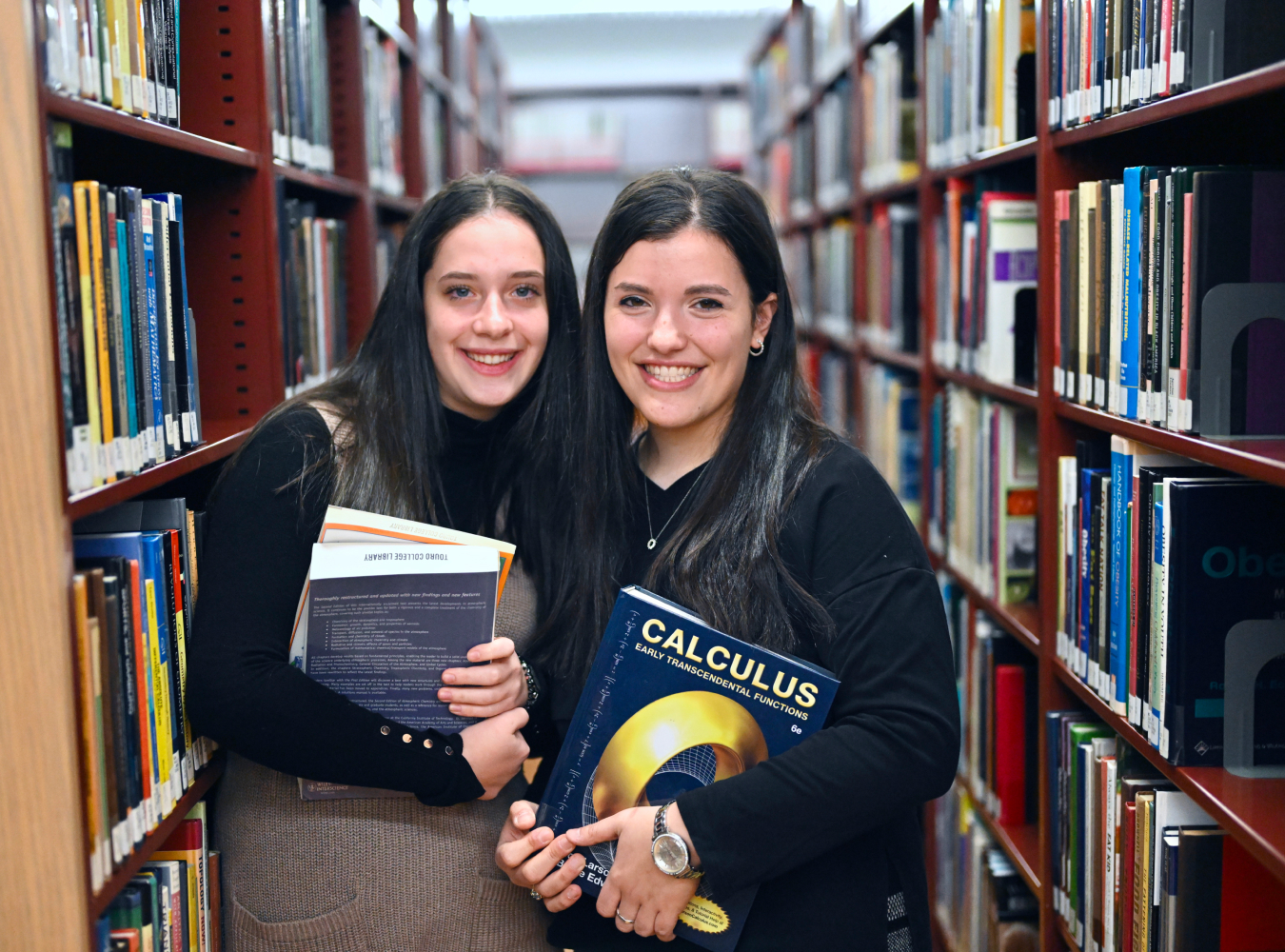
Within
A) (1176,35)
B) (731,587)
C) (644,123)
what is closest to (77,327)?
(731,587)

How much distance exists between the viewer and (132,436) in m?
1.25

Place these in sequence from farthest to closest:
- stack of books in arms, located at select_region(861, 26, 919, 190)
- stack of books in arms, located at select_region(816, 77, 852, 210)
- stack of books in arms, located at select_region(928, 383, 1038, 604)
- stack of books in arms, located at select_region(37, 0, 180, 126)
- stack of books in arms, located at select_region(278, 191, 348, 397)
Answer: stack of books in arms, located at select_region(816, 77, 852, 210) < stack of books in arms, located at select_region(861, 26, 919, 190) < stack of books in arms, located at select_region(928, 383, 1038, 604) < stack of books in arms, located at select_region(278, 191, 348, 397) < stack of books in arms, located at select_region(37, 0, 180, 126)

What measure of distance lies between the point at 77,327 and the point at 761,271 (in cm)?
81

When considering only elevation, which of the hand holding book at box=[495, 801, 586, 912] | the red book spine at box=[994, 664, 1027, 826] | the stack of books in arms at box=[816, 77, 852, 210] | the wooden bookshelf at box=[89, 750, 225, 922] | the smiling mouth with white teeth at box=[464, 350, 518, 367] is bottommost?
the red book spine at box=[994, 664, 1027, 826]

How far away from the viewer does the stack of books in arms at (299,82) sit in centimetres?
194

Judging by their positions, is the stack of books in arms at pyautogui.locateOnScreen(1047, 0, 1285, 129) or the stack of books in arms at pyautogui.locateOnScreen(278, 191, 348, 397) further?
the stack of books in arms at pyautogui.locateOnScreen(278, 191, 348, 397)

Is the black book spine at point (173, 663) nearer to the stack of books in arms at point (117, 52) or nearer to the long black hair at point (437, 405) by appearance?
the long black hair at point (437, 405)

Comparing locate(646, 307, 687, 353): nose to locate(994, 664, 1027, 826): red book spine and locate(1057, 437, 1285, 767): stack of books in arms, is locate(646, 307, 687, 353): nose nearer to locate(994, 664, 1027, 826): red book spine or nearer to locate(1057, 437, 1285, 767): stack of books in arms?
locate(1057, 437, 1285, 767): stack of books in arms

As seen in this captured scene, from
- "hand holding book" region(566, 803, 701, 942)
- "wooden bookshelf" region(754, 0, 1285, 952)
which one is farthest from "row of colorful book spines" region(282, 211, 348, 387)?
"wooden bookshelf" region(754, 0, 1285, 952)

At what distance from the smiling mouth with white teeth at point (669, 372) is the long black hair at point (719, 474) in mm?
85

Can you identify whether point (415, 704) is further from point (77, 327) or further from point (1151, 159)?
point (1151, 159)

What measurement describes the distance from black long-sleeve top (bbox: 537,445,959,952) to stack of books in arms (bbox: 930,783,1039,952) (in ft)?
2.78

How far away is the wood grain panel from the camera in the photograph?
996 mm

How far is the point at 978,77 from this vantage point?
2.28m
